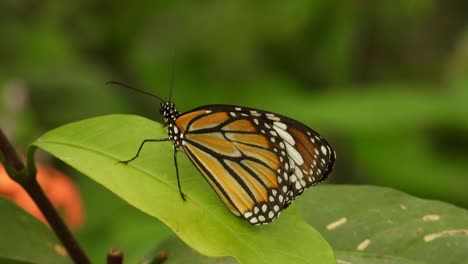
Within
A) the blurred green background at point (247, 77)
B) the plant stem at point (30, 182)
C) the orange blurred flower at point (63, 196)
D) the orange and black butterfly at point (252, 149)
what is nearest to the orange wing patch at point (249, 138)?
the orange and black butterfly at point (252, 149)

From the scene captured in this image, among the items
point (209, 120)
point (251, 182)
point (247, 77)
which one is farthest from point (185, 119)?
point (247, 77)

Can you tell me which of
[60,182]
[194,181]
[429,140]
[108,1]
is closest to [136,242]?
[60,182]

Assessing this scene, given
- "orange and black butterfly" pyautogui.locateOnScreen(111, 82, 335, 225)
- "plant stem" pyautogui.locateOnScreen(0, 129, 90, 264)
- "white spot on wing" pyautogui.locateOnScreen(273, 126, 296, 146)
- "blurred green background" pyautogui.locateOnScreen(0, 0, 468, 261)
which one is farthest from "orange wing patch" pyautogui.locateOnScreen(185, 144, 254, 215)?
"blurred green background" pyautogui.locateOnScreen(0, 0, 468, 261)

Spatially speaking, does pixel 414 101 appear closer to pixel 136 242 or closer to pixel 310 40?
pixel 310 40

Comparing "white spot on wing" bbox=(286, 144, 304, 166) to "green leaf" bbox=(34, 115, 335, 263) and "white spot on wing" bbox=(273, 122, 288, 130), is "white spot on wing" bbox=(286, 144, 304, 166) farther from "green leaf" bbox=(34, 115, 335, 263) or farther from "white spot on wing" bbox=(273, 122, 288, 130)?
"green leaf" bbox=(34, 115, 335, 263)

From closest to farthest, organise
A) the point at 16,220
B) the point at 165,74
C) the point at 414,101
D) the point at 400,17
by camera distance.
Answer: the point at 16,220 < the point at 400,17 < the point at 414,101 < the point at 165,74

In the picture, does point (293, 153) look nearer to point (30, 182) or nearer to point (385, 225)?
point (385, 225)

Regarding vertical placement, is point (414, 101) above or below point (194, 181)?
below
